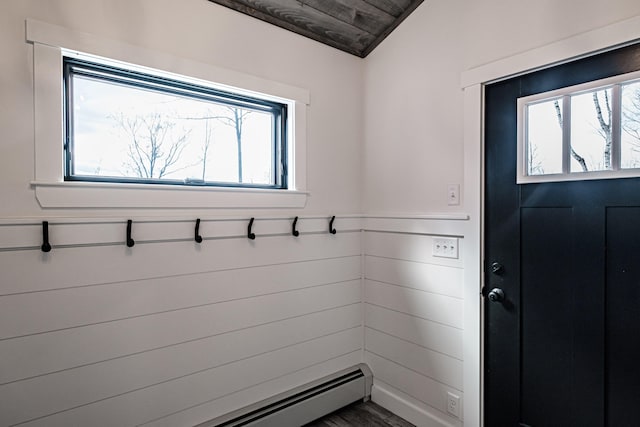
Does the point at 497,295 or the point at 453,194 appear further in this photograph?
the point at 453,194

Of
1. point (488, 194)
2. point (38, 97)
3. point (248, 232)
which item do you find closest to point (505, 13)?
point (488, 194)

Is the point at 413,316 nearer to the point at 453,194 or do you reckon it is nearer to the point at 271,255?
the point at 453,194

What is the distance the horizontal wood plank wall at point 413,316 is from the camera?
192 cm

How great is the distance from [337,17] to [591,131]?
59.5 inches

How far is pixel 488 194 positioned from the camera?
1768 mm

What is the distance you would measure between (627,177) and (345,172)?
1474 mm

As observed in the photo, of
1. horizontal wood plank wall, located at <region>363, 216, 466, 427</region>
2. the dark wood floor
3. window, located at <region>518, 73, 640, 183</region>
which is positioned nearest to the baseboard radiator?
the dark wood floor

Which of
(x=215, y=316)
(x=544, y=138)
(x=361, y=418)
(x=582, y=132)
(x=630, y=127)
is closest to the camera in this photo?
(x=630, y=127)

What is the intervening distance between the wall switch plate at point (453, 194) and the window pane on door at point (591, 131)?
527mm

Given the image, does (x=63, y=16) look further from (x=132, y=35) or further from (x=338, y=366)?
(x=338, y=366)

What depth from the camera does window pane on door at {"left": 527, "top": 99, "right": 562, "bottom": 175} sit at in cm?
153

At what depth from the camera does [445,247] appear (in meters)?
1.94

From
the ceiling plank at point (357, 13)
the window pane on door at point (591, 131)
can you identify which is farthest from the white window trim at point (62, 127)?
the window pane on door at point (591, 131)

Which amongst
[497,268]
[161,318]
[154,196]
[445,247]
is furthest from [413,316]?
[154,196]
